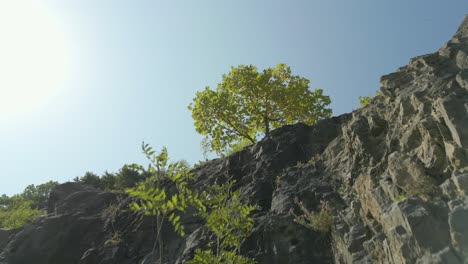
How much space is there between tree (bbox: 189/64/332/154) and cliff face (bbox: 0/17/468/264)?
5.33m

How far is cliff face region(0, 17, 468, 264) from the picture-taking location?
19.6 ft

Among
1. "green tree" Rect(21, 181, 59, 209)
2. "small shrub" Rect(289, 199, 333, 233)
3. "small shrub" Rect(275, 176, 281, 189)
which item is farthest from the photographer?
"green tree" Rect(21, 181, 59, 209)

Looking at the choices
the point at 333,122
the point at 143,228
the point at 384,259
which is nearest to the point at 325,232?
the point at 384,259

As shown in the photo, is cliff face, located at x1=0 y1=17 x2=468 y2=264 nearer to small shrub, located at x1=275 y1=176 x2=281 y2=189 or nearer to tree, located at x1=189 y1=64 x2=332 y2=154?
small shrub, located at x1=275 y1=176 x2=281 y2=189

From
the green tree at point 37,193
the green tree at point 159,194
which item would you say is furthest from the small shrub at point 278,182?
the green tree at point 37,193

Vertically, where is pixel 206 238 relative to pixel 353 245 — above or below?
above

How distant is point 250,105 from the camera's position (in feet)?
70.3

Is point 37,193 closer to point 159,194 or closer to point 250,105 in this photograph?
point 250,105

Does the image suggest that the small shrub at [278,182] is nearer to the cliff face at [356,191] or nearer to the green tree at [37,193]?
the cliff face at [356,191]

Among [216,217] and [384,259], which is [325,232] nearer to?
[384,259]

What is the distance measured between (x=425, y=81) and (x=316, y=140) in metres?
5.46

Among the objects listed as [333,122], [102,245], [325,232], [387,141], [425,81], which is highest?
[333,122]

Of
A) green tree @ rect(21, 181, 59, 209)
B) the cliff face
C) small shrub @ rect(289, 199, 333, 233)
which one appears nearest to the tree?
the cliff face

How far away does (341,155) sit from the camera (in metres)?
11.0
